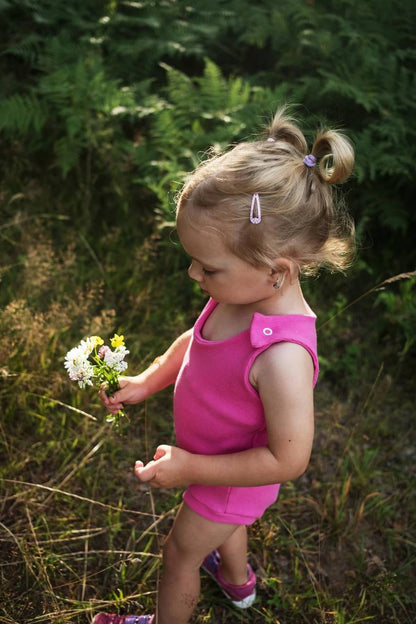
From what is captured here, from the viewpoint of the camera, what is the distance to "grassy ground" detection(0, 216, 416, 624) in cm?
228

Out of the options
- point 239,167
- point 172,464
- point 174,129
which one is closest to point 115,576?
point 172,464

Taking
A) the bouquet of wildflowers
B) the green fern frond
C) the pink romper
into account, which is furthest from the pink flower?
the green fern frond

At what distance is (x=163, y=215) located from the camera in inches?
138

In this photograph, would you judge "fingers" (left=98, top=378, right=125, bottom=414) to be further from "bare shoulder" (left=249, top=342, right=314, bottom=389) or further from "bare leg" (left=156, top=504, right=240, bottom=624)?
"bare shoulder" (left=249, top=342, right=314, bottom=389)

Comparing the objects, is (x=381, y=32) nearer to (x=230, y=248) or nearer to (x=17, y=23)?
(x=17, y=23)

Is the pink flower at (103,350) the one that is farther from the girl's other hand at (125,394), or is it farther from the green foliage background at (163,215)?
the green foliage background at (163,215)

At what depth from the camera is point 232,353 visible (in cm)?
170

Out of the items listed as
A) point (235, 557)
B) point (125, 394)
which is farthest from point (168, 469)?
point (235, 557)

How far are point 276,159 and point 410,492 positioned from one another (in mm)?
1992

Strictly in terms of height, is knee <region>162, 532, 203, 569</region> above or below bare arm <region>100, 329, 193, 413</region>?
below

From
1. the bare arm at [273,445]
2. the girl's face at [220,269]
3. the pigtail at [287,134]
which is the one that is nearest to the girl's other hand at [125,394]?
the bare arm at [273,445]

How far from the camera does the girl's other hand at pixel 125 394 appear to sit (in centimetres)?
193

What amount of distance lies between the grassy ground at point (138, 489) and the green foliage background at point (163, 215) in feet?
0.05

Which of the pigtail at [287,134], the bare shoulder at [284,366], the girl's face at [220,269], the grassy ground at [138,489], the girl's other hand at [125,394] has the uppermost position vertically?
the pigtail at [287,134]
